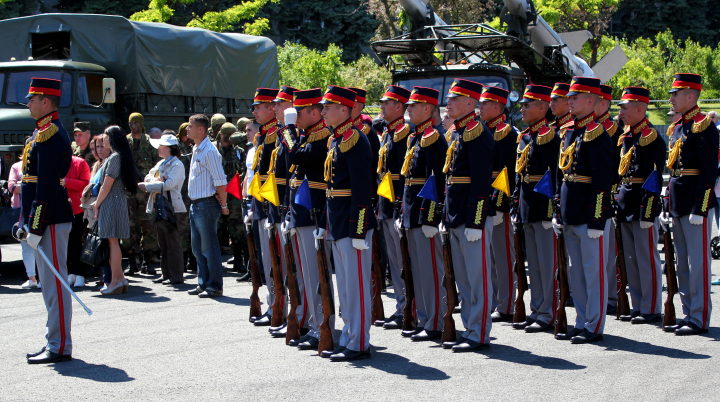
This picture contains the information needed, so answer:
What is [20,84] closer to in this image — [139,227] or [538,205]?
[139,227]

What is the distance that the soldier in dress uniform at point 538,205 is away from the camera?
7.02 m

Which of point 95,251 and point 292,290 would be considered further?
point 95,251

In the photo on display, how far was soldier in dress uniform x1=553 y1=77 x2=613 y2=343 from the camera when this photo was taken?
20.9 feet

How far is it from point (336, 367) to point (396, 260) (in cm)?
183

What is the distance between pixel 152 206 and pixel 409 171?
4051 mm

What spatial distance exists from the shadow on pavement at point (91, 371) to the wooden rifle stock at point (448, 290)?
247 centimetres

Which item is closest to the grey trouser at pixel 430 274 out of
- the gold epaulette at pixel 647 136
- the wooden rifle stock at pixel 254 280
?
the wooden rifle stock at pixel 254 280

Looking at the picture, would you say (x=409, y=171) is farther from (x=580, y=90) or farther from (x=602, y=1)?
(x=602, y=1)

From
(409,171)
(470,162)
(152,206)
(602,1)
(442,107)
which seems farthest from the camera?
(602,1)

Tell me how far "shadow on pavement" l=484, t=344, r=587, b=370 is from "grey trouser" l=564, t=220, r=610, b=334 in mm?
651

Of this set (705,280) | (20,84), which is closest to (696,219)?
(705,280)

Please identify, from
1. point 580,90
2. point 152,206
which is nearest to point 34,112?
point 152,206

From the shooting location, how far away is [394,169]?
23.4 ft

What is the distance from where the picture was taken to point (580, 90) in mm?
6605
